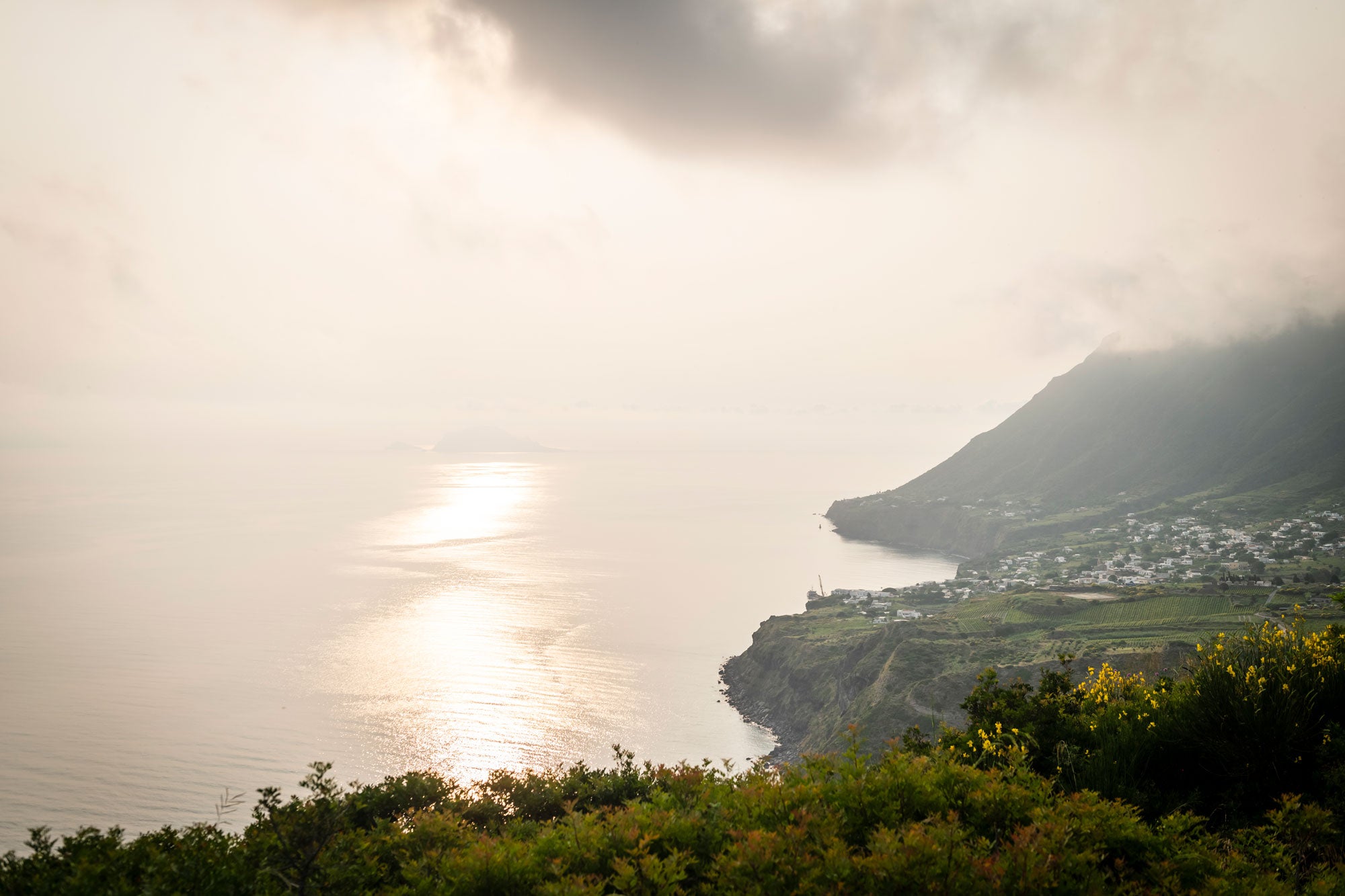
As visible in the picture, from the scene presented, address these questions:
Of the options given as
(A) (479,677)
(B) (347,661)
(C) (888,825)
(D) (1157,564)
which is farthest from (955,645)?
(D) (1157,564)

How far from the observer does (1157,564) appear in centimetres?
12081

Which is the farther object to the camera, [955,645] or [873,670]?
[955,645]

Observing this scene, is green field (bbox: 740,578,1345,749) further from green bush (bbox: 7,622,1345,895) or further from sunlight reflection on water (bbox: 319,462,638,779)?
A: green bush (bbox: 7,622,1345,895)

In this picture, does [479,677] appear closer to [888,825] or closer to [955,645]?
[955,645]

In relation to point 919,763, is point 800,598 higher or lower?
lower

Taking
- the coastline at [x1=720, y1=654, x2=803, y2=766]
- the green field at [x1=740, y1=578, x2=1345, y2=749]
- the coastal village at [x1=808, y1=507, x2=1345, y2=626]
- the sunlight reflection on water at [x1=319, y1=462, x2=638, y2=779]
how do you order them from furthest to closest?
1. the coastal village at [x1=808, y1=507, x2=1345, y2=626]
2. the sunlight reflection on water at [x1=319, y1=462, x2=638, y2=779]
3. the coastline at [x1=720, y1=654, x2=803, y2=766]
4. the green field at [x1=740, y1=578, x2=1345, y2=749]

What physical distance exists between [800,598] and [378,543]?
3916 inches

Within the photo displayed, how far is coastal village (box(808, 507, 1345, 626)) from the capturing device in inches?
3716

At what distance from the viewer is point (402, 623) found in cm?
9369

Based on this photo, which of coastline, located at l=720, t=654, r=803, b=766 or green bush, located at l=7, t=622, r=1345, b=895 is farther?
coastline, located at l=720, t=654, r=803, b=766

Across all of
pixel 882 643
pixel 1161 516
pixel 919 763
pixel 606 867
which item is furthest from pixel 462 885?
pixel 1161 516

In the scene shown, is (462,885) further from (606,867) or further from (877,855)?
(877,855)

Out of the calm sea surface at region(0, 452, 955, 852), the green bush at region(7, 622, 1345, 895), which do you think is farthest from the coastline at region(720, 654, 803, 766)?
the green bush at region(7, 622, 1345, 895)

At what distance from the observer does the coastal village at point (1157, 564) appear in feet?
310
